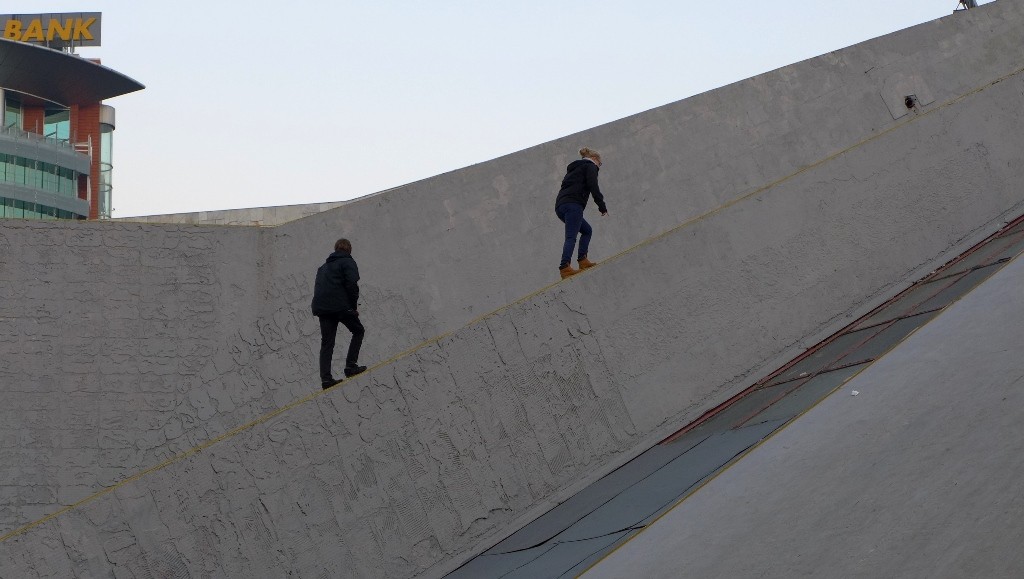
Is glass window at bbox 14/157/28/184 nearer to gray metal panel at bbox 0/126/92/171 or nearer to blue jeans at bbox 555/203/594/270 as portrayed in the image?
gray metal panel at bbox 0/126/92/171

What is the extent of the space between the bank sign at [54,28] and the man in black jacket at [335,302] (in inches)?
1745

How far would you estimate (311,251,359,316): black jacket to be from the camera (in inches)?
324

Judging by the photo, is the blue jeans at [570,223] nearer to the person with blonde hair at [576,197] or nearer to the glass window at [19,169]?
the person with blonde hair at [576,197]

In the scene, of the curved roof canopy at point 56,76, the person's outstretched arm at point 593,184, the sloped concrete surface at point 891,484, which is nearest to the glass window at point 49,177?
the curved roof canopy at point 56,76

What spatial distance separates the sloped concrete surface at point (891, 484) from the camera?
13.6ft

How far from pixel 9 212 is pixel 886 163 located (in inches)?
1576

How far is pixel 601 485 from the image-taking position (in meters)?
7.43

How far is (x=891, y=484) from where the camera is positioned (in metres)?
4.71

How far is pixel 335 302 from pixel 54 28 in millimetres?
44784

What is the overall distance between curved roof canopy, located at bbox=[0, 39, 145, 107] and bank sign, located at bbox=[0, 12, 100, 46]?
3.30 feet

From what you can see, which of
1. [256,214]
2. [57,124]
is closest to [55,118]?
[57,124]

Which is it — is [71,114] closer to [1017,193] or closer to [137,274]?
[137,274]

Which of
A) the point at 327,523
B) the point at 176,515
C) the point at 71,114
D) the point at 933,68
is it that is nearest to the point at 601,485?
the point at 327,523

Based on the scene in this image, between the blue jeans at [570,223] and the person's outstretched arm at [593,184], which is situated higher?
the person's outstretched arm at [593,184]
